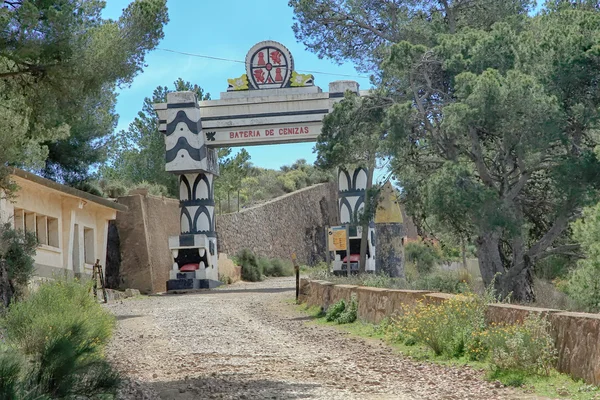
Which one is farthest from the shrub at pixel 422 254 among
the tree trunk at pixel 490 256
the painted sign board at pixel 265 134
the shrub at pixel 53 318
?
the shrub at pixel 53 318

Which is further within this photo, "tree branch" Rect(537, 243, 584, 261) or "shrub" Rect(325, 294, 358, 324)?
"tree branch" Rect(537, 243, 584, 261)

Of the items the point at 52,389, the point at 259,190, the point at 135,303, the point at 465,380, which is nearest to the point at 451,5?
the point at 135,303

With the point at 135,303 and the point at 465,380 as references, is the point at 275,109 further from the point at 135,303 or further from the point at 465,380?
the point at 465,380

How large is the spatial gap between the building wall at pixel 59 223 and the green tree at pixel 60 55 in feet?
32.3

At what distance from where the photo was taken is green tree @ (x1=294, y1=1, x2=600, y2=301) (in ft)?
64.0

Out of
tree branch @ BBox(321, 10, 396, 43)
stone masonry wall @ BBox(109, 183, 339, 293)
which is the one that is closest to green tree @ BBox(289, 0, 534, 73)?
tree branch @ BBox(321, 10, 396, 43)

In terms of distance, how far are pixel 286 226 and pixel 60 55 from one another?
46900 millimetres

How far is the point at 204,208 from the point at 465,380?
86.7 ft

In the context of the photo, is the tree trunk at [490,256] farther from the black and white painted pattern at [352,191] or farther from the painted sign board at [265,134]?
the painted sign board at [265,134]

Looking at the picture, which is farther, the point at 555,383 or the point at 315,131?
the point at 315,131

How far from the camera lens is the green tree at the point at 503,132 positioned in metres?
19.5

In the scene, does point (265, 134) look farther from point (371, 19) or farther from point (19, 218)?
point (19, 218)

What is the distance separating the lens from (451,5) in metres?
28.0

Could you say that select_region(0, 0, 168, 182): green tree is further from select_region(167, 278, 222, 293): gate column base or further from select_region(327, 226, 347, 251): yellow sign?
select_region(167, 278, 222, 293): gate column base
